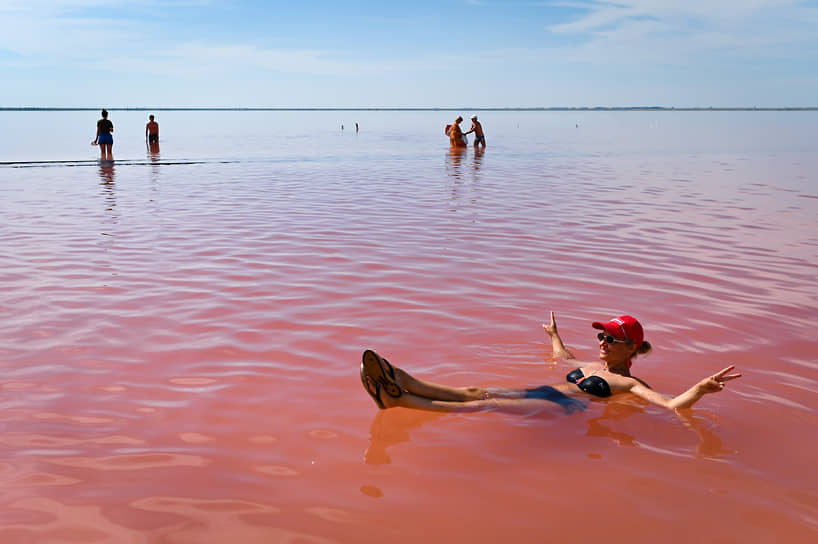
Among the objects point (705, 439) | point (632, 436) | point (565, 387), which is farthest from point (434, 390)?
point (705, 439)

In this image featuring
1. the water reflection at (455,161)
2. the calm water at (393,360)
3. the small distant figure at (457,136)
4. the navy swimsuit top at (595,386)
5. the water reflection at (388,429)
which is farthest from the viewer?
the small distant figure at (457,136)

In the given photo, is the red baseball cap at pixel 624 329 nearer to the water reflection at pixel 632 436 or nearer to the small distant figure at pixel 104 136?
the water reflection at pixel 632 436

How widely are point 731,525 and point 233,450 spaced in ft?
10.3

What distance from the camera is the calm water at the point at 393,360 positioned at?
372 cm

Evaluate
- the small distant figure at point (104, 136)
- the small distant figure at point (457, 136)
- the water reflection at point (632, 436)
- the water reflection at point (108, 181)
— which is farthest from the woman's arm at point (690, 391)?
the small distant figure at point (457, 136)

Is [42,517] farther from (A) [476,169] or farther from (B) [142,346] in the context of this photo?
(A) [476,169]

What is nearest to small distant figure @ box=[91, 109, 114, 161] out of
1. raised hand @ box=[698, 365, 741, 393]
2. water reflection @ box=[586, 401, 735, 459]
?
water reflection @ box=[586, 401, 735, 459]

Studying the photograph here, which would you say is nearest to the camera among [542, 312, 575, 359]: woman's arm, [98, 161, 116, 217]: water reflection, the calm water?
the calm water

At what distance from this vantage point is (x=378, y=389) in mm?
4613

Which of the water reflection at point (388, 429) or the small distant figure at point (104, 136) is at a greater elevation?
the small distant figure at point (104, 136)

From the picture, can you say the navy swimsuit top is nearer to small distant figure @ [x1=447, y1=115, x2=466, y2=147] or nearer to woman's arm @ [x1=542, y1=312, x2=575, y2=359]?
woman's arm @ [x1=542, y1=312, x2=575, y2=359]

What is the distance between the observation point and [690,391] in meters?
4.72

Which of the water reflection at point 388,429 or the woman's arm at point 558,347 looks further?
the woman's arm at point 558,347

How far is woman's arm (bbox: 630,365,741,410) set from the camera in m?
4.43
